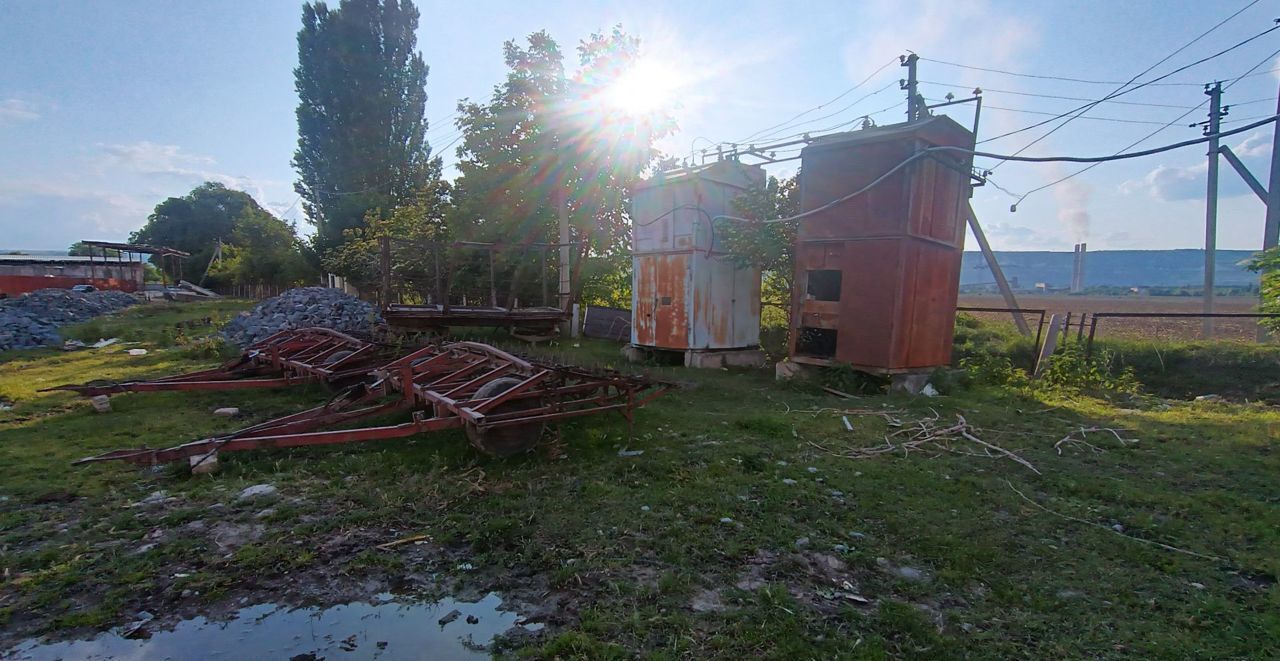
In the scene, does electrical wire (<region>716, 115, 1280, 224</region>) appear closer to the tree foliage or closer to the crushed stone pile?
the crushed stone pile

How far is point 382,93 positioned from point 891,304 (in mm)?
32261

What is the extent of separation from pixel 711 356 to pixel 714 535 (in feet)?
23.9

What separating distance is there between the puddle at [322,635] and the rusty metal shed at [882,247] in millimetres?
7095

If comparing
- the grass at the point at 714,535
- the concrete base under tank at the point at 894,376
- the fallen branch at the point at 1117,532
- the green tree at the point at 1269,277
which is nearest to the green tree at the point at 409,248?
the concrete base under tank at the point at 894,376

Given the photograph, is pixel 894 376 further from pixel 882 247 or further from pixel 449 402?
pixel 449 402

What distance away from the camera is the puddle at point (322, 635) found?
237cm

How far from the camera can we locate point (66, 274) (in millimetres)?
30484

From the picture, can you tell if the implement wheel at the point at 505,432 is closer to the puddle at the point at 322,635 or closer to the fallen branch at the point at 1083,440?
the puddle at the point at 322,635

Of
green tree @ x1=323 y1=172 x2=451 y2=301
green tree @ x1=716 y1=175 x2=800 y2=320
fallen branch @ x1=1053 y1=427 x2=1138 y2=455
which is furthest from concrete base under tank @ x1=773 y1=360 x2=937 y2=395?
green tree @ x1=323 y1=172 x2=451 y2=301

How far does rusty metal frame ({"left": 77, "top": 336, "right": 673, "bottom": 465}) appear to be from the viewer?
4.11m

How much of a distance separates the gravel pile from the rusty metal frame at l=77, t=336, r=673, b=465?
846 cm

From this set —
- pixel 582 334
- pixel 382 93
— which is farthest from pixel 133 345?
pixel 382 93

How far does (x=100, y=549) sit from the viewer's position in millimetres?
3139

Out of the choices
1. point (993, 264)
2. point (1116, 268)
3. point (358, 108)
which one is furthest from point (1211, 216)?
point (1116, 268)
